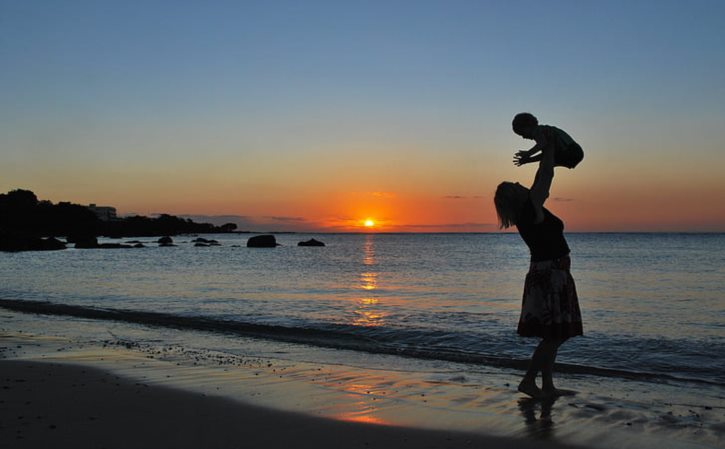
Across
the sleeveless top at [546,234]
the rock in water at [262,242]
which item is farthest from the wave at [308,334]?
the rock in water at [262,242]

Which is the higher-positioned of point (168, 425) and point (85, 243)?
point (168, 425)

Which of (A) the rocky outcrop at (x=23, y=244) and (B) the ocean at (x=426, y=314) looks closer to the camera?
(B) the ocean at (x=426, y=314)

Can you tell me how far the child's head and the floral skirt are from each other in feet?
4.20

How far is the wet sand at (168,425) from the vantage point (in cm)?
468

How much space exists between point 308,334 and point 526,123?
8342 millimetres

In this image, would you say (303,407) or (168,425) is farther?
(303,407)

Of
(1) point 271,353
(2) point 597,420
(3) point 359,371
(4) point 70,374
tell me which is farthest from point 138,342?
(2) point 597,420

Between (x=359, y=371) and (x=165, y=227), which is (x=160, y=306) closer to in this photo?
(x=359, y=371)

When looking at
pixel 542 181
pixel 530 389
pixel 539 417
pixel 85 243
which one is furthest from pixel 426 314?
pixel 85 243

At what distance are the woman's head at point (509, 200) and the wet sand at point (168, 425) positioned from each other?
85.5 inches

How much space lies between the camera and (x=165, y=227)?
16338 cm

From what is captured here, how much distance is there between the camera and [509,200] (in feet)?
19.6

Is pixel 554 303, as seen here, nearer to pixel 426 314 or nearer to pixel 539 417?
pixel 539 417

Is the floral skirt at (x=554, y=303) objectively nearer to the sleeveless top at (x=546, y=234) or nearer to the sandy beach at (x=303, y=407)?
the sleeveless top at (x=546, y=234)
